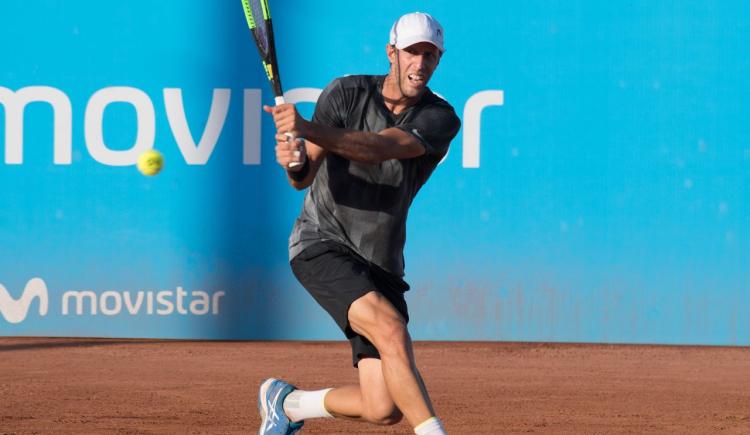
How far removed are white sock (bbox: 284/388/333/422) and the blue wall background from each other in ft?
9.44

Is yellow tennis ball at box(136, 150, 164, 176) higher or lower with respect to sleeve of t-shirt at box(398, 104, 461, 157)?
lower

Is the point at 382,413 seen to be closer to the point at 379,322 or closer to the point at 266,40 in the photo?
the point at 379,322

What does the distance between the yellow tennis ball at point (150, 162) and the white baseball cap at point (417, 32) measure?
9.74 ft

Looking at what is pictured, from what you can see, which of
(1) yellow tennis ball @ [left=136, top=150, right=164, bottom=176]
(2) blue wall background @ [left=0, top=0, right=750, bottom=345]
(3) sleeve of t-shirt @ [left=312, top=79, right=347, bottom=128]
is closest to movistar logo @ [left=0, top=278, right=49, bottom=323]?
(2) blue wall background @ [left=0, top=0, right=750, bottom=345]

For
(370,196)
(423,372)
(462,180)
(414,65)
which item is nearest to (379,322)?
(370,196)

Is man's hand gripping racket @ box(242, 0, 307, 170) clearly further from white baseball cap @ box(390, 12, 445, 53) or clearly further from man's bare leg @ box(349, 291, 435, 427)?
man's bare leg @ box(349, 291, 435, 427)

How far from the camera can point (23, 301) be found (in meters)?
6.70

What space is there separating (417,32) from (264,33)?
0.52m

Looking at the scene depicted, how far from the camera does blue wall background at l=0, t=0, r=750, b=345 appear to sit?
6.68 metres

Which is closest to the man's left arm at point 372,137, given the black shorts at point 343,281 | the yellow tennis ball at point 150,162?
the black shorts at point 343,281

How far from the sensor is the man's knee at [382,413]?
351cm

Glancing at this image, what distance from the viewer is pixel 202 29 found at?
6.68 meters

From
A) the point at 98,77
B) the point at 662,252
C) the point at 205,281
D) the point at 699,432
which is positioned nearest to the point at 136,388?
the point at 205,281

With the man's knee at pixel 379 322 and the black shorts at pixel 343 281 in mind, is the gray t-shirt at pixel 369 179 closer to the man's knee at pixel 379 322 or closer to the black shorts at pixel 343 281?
the black shorts at pixel 343 281
